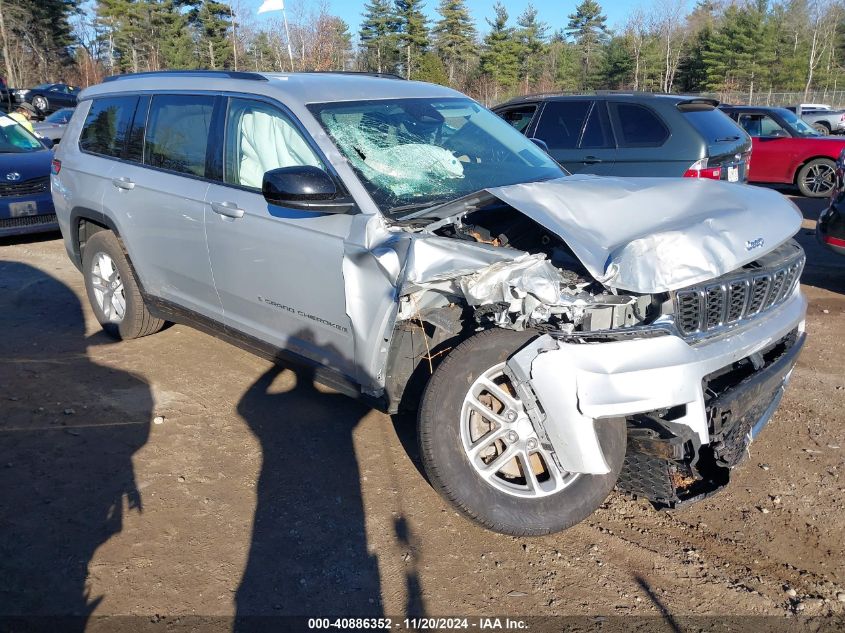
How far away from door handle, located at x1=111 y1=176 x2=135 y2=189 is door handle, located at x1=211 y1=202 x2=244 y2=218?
1063mm

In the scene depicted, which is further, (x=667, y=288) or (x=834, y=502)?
(x=834, y=502)

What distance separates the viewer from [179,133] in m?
4.63

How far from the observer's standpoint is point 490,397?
3188mm

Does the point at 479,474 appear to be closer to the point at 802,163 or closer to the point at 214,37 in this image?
the point at 802,163

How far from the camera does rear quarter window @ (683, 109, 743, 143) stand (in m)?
7.44

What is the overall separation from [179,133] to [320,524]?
2758 mm

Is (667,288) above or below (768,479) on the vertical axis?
above

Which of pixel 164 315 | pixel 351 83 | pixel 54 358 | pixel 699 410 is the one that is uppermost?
pixel 351 83

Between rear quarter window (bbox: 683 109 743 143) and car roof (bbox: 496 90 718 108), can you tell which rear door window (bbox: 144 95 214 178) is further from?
rear quarter window (bbox: 683 109 743 143)

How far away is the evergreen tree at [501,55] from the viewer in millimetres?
49156

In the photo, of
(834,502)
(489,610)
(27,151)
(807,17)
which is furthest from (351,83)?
(807,17)

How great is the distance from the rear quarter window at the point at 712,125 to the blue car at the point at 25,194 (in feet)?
25.3

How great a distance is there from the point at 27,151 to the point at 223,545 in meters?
8.85

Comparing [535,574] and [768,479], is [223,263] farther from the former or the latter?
[768,479]
